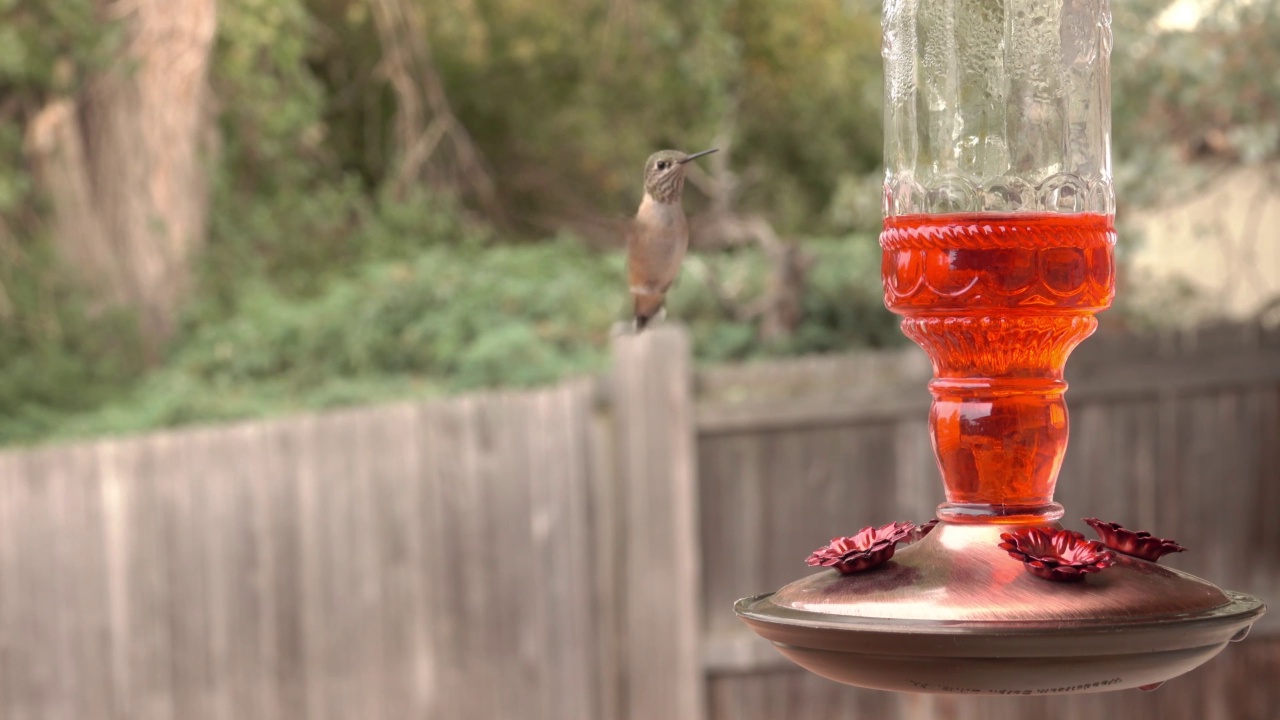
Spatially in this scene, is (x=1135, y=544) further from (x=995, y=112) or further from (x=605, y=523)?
(x=605, y=523)

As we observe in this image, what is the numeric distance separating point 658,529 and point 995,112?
3.71 metres

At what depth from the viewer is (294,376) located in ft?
23.7

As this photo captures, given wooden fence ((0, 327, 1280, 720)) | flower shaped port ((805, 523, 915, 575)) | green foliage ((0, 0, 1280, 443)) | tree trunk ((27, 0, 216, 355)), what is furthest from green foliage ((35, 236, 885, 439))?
flower shaped port ((805, 523, 915, 575))

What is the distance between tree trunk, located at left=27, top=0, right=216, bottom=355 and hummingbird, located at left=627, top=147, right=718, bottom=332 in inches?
224

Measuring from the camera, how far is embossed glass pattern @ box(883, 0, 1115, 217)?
5.46 ft

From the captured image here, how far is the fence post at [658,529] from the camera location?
17.2ft

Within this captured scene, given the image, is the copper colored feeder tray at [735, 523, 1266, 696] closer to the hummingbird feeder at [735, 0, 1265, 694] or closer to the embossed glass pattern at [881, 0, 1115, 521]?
the hummingbird feeder at [735, 0, 1265, 694]

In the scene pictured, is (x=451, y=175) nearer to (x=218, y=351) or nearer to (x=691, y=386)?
(x=218, y=351)

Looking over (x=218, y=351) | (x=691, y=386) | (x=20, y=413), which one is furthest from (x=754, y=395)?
(x=20, y=413)

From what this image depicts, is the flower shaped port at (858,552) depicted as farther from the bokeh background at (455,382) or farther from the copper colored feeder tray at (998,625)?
the bokeh background at (455,382)

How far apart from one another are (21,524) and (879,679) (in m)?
4.96

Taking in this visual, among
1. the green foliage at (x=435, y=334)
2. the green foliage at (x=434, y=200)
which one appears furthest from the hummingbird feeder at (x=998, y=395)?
the green foliage at (x=435, y=334)

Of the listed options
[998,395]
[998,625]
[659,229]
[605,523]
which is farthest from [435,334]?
[998,625]

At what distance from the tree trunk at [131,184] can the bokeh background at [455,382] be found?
19 mm
